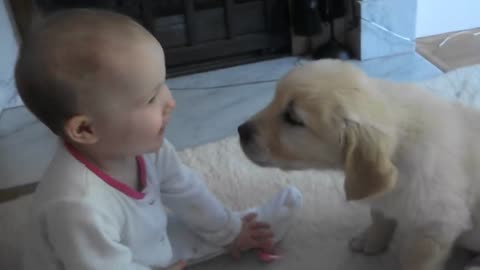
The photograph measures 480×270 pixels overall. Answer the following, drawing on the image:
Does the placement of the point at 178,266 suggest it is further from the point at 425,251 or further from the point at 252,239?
the point at 425,251

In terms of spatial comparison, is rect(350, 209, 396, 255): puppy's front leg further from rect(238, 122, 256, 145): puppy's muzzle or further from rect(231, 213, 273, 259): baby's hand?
rect(238, 122, 256, 145): puppy's muzzle

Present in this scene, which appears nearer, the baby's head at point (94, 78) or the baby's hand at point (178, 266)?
the baby's head at point (94, 78)

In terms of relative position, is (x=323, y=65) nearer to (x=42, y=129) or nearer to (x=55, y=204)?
(x=55, y=204)

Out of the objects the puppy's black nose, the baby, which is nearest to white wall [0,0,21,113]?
the baby

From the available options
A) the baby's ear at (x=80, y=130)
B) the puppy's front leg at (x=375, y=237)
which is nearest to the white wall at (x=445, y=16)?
the puppy's front leg at (x=375, y=237)

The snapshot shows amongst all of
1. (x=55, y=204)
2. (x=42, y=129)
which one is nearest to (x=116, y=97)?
(x=55, y=204)

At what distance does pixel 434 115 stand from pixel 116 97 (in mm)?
587

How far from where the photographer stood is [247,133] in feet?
3.78

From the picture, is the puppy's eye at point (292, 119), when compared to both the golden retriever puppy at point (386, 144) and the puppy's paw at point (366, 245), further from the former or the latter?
the puppy's paw at point (366, 245)

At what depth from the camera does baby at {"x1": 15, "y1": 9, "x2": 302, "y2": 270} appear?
0.98 metres

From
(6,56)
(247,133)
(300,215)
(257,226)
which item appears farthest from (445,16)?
(6,56)

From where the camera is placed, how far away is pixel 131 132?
1093 millimetres

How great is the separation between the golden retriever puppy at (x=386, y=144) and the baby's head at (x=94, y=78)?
0.22 meters

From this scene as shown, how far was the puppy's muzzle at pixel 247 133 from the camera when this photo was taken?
1146mm
